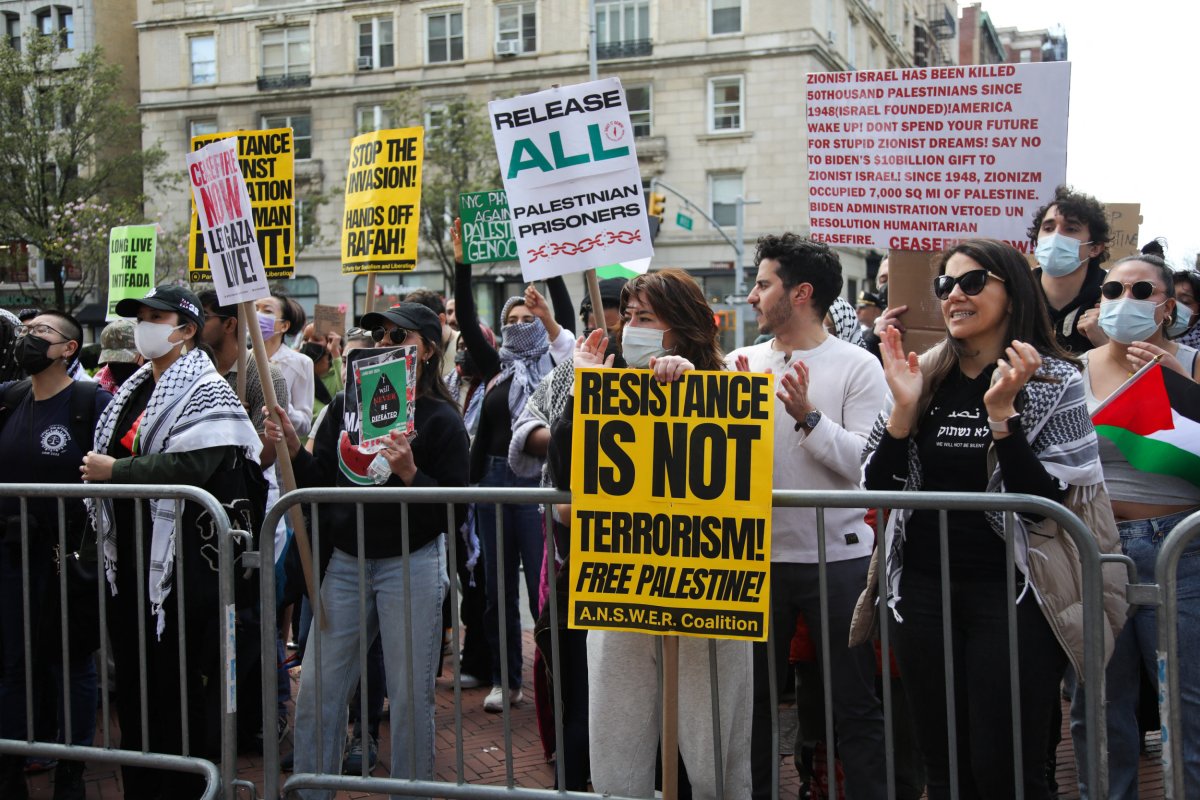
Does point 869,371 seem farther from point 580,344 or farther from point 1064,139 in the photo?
point 1064,139

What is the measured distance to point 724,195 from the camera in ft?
126

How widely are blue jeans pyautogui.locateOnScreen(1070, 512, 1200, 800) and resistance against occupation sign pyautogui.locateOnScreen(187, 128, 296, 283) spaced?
4.22 metres

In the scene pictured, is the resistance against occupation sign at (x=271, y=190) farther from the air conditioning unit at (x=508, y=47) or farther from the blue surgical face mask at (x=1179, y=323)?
the air conditioning unit at (x=508, y=47)

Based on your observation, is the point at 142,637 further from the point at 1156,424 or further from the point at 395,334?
the point at 1156,424

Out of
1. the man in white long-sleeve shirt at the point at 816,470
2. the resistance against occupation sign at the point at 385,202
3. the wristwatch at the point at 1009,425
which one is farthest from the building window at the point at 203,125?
the wristwatch at the point at 1009,425

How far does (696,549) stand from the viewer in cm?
340

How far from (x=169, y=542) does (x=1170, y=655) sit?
3.47 meters

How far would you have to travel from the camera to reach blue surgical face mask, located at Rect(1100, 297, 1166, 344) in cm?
406

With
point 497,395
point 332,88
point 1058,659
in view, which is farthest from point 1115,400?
point 332,88

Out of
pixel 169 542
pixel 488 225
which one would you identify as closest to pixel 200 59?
pixel 488 225

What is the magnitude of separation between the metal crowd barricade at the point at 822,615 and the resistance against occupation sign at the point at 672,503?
15 cm

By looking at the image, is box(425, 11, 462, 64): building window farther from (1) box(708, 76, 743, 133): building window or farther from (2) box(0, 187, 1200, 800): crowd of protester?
(2) box(0, 187, 1200, 800): crowd of protester

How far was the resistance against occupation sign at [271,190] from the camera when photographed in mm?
6035

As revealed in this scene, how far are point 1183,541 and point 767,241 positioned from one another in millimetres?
1762
